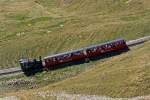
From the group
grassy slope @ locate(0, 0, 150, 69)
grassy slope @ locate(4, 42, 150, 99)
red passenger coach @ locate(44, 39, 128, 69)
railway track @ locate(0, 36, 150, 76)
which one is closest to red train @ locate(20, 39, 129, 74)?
red passenger coach @ locate(44, 39, 128, 69)

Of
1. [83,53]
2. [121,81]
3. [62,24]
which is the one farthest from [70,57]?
[121,81]

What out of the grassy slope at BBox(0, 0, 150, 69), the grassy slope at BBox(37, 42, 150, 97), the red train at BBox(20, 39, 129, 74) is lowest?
the grassy slope at BBox(0, 0, 150, 69)

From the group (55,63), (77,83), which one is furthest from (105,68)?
(55,63)

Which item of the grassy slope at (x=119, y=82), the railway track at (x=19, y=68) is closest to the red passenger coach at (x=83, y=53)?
the railway track at (x=19, y=68)

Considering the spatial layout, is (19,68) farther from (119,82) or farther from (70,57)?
(119,82)

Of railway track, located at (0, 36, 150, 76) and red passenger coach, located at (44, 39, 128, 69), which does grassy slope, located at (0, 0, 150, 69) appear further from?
red passenger coach, located at (44, 39, 128, 69)
